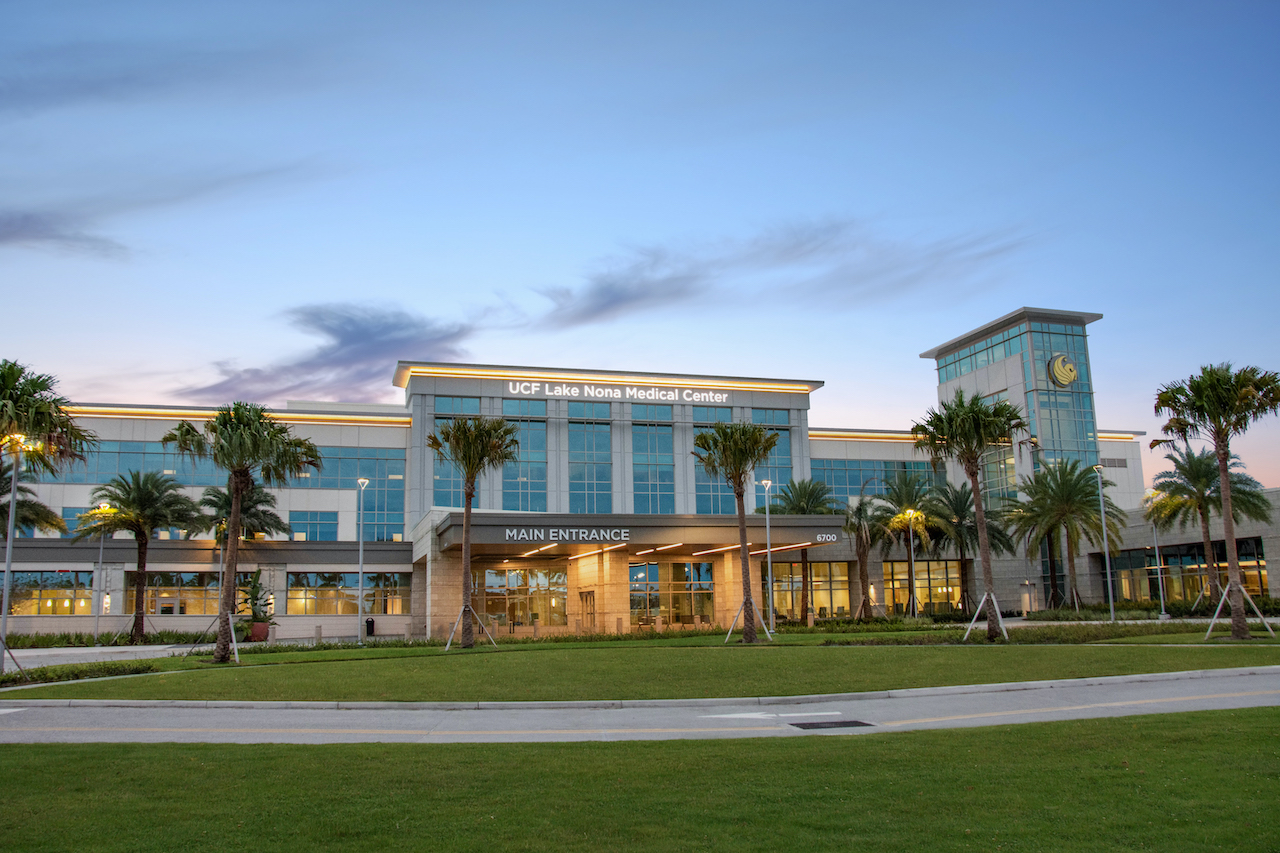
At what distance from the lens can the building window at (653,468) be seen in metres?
72.4

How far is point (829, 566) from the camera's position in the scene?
6975 cm

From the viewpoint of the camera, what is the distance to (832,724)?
16.1 metres

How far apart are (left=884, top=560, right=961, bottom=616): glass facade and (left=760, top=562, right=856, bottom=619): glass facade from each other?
167 inches

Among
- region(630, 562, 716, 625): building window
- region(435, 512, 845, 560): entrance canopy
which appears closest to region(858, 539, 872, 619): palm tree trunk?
region(435, 512, 845, 560): entrance canopy

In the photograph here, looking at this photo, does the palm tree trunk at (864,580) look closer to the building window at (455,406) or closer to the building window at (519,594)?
the building window at (519,594)

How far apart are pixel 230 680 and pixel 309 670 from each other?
11.2 ft

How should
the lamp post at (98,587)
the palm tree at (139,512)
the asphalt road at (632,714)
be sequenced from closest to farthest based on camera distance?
the asphalt road at (632,714), the palm tree at (139,512), the lamp post at (98,587)

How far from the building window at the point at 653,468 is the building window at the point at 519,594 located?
1202 centimetres

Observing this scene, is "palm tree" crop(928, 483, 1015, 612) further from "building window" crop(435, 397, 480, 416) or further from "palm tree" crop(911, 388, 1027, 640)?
"building window" crop(435, 397, 480, 416)

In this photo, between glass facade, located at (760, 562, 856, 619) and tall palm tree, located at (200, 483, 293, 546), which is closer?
tall palm tree, located at (200, 483, 293, 546)

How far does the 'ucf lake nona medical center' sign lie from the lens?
71.9m

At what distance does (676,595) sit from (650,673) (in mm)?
35646

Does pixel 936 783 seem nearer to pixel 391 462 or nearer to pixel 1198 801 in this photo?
pixel 1198 801

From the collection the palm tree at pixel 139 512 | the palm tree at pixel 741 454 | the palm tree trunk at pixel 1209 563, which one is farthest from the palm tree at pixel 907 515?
the palm tree at pixel 139 512
